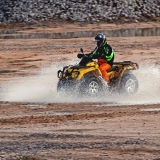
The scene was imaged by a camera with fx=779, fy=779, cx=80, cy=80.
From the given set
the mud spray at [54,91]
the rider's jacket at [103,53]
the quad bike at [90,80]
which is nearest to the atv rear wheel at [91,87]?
the quad bike at [90,80]

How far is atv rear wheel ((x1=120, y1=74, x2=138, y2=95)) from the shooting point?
794 inches

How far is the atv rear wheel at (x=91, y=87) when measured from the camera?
1945 cm

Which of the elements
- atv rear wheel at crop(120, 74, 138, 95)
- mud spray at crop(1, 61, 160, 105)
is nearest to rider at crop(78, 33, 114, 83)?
atv rear wheel at crop(120, 74, 138, 95)

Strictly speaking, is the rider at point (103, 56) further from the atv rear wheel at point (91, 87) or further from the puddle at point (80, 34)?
the puddle at point (80, 34)

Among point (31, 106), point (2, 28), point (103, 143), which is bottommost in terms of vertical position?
point (2, 28)

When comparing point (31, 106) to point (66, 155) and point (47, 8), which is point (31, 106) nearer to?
point (66, 155)

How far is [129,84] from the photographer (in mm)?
20344

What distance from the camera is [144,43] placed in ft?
131

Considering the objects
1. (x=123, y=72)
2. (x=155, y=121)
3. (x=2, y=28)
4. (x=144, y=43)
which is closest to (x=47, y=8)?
(x=2, y=28)

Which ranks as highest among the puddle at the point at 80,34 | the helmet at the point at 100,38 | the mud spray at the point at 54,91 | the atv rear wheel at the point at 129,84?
the helmet at the point at 100,38

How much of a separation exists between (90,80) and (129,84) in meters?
1.37

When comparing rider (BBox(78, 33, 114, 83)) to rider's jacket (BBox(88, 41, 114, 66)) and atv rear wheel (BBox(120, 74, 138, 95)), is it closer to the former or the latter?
rider's jacket (BBox(88, 41, 114, 66))

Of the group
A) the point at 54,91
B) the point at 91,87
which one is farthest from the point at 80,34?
the point at 91,87

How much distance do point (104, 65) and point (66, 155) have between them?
9042 mm
